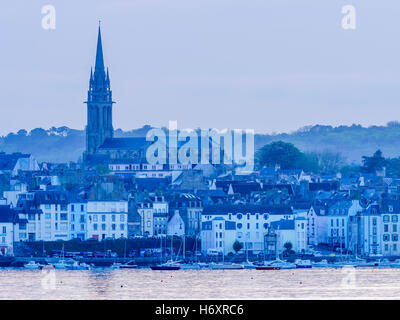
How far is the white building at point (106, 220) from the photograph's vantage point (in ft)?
123

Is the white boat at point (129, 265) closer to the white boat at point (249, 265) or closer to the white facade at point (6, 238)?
the white boat at point (249, 265)

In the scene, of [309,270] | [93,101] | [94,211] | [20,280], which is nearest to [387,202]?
[309,270]

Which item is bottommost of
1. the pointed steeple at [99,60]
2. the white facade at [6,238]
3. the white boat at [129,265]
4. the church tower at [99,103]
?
the white boat at [129,265]

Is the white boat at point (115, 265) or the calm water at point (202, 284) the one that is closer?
the calm water at point (202, 284)

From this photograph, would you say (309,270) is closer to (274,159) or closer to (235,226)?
(235,226)

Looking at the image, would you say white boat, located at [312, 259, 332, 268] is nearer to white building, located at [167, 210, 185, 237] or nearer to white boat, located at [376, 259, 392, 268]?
white boat, located at [376, 259, 392, 268]

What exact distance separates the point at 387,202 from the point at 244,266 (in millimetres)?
5931

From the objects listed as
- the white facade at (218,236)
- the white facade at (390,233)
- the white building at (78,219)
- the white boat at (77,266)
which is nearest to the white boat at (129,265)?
the white boat at (77,266)

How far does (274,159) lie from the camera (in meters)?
68.1

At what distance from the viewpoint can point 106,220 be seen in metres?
37.6

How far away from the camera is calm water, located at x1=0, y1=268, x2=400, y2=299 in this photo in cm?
2169

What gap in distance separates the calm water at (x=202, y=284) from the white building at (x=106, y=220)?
525 cm

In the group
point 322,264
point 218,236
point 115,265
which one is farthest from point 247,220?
point 115,265

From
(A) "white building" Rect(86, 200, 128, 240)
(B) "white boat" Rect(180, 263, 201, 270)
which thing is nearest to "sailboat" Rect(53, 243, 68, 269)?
(B) "white boat" Rect(180, 263, 201, 270)
